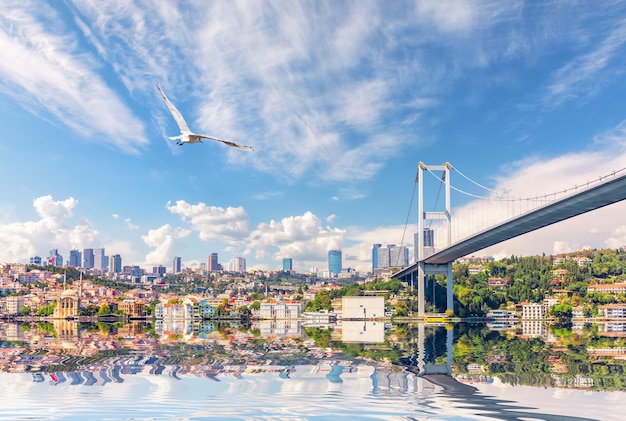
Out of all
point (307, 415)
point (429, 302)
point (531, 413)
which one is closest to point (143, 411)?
point (307, 415)

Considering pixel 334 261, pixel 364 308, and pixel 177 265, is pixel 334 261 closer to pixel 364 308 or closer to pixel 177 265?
pixel 177 265

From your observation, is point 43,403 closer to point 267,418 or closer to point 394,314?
point 267,418

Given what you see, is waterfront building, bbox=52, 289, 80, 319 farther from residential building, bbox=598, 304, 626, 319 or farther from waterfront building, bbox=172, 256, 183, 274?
waterfront building, bbox=172, 256, 183, 274

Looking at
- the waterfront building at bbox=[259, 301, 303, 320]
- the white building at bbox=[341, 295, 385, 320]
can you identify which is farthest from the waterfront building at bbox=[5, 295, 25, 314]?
the white building at bbox=[341, 295, 385, 320]

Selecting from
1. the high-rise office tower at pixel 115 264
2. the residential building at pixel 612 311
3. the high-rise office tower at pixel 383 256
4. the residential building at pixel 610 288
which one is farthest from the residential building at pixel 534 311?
the high-rise office tower at pixel 115 264

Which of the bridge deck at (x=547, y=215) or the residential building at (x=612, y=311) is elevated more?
the bridge deck at (x=547, y=215)

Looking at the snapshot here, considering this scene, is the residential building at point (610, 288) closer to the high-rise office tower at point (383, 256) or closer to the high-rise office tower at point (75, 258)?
the high-rise office tower at point (383, 256)

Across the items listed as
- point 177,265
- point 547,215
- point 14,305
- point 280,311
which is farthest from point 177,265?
point 547,215

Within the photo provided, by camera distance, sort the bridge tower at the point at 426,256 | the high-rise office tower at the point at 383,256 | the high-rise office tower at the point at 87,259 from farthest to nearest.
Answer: the high-rise office tower at the point at 383,256 < the high-rise office tower at the point at 87,259 < the bridge tower at the point at 426,256
